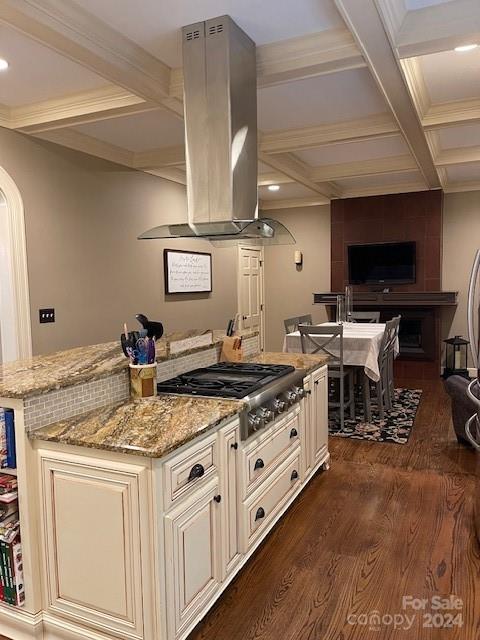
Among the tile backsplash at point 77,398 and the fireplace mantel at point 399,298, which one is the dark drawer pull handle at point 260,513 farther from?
the fireplace mantel at point 399,298

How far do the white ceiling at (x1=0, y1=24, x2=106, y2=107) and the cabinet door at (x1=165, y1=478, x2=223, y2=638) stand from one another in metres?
2.61

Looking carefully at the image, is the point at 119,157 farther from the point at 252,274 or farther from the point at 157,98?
the point at 252,274

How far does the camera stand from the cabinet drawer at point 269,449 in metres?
2.33

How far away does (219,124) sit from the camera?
272 centimetres

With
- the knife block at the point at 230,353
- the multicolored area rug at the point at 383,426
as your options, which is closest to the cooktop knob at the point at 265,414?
the knife block at the point at 230,353

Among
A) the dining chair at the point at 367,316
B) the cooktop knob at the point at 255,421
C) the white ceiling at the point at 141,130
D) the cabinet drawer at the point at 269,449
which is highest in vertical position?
the white ceiling at the point at 141,130

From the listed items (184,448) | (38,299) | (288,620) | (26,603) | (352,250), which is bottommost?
(288,620)

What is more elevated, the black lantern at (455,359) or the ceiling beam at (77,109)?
the ceiling beam at (77,109)

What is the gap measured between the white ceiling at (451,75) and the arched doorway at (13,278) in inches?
126

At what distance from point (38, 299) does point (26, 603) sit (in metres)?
2.76

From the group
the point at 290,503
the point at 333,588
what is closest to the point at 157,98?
the point at 290,503

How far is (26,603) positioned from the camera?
1.93 metres

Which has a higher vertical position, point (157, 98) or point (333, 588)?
point (157, 98)

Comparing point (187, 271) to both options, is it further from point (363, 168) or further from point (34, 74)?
point (34, 74)
